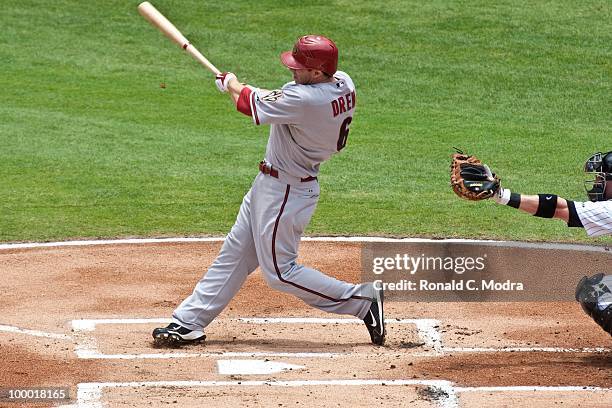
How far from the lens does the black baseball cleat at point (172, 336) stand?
6664 millimetres

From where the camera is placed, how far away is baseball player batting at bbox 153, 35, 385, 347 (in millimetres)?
6352

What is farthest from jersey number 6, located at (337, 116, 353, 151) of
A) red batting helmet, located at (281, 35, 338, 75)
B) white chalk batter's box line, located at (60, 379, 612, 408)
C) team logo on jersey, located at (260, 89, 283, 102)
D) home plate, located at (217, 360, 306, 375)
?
white chalk batter's box line, located at (60, 379, 612, 408)

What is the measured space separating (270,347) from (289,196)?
0.90 metres

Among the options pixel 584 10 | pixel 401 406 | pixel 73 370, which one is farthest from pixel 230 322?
pixel 584 10

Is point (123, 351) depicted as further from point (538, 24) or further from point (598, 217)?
point (538, 24)

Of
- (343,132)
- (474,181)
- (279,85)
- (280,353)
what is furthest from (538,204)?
(279,85)

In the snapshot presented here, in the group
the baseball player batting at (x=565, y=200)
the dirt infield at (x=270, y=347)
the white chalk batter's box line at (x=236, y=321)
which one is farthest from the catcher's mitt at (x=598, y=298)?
the white chalk batter's box line at (x=236, y=321)

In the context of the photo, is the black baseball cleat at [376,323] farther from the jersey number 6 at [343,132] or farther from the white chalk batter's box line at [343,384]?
the jersey number 6 at [343,132]

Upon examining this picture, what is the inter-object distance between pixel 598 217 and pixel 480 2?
11.8 metres

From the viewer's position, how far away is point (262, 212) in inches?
→ 259

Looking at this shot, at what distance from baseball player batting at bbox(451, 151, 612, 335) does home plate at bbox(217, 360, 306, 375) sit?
52.4 inches

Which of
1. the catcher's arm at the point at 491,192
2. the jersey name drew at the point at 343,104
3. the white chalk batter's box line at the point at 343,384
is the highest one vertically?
the jersey name drew at the point at 343,104

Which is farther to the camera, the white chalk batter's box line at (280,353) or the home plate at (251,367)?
the white chalk batter's box line at (280,353)

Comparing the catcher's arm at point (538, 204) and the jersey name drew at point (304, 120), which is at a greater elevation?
the jersey name drew at point (304, 120)
